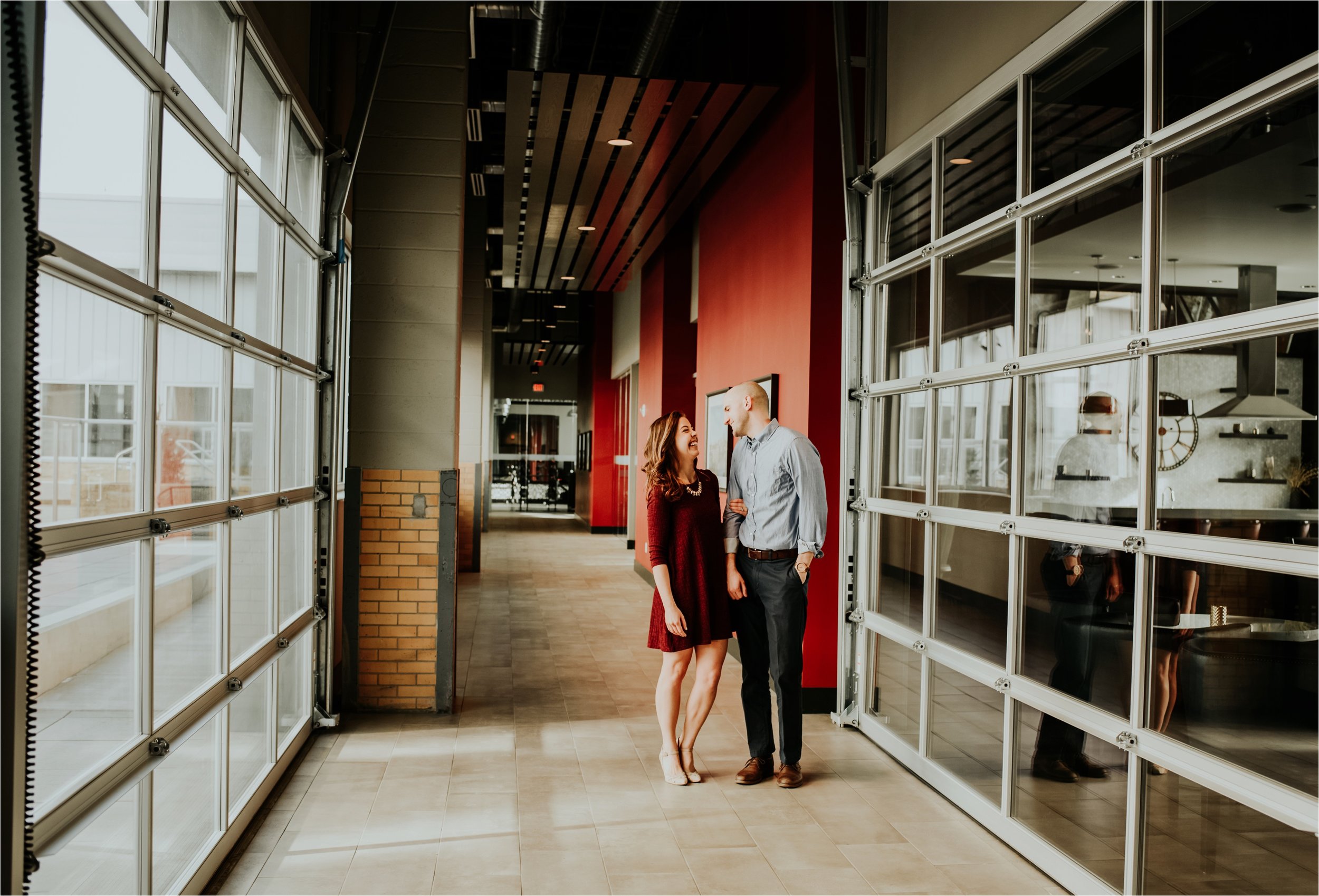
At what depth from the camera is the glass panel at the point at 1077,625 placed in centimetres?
288

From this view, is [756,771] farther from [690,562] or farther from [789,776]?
[690,562]

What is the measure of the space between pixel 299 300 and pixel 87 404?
2.43m

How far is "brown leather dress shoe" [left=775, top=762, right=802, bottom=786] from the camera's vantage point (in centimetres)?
402

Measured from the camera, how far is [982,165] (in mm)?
3881

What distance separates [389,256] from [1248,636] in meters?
4.39

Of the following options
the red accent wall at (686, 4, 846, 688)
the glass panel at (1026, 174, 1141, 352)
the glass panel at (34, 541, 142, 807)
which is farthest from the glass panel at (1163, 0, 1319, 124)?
the glass panel at (34, 541, 142, 807)

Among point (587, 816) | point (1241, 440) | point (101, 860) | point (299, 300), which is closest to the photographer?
point (101, 860)

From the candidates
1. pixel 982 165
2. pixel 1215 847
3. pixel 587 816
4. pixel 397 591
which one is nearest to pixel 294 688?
pixel 397 591

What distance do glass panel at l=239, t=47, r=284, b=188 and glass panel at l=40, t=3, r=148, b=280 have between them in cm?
98

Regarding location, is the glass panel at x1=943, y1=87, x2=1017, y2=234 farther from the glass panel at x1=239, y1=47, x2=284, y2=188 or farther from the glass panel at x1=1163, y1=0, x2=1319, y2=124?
the glass panel at x1=239, y1=47, x2=284, y2=188

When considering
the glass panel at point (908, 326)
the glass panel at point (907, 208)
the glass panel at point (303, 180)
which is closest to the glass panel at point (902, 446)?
the glass panel at point (908, 326)

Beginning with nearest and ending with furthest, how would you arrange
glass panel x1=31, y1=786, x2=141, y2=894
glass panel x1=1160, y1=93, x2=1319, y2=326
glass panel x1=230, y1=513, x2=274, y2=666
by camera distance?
glass panel x1=31, y1=786, x2=141, y2=894 → glass panel x1=1160, y1=93, x2=1319, y2=326 → glass panel x1=230, y1=513, x2=274, y2=666

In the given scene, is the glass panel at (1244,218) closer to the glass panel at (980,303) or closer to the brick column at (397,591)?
the glass panel at (980,303)

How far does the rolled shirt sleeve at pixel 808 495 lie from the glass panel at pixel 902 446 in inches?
24.0
